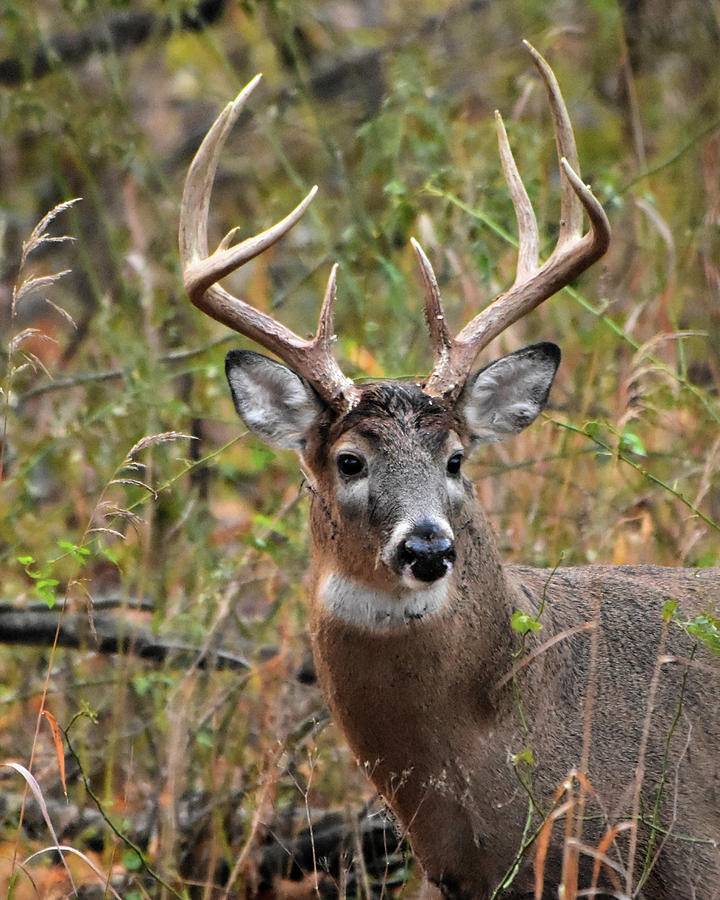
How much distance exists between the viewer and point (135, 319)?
636 centimetres

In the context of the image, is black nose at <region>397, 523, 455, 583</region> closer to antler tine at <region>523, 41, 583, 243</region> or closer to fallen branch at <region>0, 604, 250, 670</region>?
antler tine at <region>523, 41, 583, 243</region>

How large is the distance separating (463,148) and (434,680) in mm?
3589

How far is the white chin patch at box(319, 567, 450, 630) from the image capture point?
373 centimetres

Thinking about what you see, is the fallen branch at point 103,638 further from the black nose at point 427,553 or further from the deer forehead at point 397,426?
the black nose at point 427,553

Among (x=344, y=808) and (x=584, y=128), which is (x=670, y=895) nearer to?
(x=344, y=808)

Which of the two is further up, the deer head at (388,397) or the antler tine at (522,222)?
the antler tine at (522,222)

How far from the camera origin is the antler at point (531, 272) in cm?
394

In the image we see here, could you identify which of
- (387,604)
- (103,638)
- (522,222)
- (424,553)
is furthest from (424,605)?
(103,638)

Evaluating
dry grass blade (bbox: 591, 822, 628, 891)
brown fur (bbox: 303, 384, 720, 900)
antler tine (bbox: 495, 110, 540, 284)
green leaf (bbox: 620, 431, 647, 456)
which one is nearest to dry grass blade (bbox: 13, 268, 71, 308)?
brown fur (bbox: 303, 384, 720, 900)

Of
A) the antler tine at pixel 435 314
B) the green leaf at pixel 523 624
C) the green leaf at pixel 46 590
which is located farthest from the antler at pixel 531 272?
the green leaf at pixel 46 590

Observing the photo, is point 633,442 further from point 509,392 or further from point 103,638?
point 103,638

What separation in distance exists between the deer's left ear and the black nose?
665 millimetres

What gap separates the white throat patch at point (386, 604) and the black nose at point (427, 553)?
14 centimetres

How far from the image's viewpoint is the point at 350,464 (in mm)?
3881
